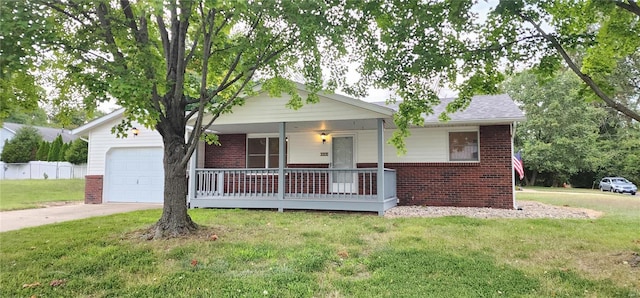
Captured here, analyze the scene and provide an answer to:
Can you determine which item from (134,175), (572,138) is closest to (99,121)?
(134,175)

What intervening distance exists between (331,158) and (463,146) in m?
4.32

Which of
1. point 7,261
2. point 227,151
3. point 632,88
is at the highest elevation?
point 632,88

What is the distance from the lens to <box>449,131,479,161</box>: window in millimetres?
11219

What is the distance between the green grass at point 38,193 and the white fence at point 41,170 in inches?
169

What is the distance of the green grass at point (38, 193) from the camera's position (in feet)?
43.5

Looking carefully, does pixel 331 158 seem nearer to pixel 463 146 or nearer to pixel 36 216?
pixel 463 146

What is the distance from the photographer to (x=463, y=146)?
446 inches

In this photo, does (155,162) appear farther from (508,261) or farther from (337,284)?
(508,261)

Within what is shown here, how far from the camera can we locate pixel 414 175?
1166 cm

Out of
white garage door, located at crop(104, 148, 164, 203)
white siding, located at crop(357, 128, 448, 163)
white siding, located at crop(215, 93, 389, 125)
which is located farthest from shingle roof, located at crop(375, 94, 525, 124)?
white garage door, located at crop(104, 148, 164, 203)

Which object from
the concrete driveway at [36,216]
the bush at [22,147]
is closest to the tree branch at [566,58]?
the concrete driveway at [36,216]

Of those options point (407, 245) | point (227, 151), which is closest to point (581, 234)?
point (407, 245)

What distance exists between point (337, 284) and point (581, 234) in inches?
227

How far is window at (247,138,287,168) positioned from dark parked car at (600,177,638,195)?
25.5 m
